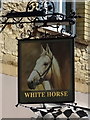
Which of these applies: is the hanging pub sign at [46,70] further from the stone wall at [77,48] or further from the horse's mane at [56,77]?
the stone wall at [77,48]

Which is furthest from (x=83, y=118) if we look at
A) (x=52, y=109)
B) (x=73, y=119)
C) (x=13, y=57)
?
(x=13, y=57)

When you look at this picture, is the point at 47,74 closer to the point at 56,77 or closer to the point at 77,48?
the point at 56,77

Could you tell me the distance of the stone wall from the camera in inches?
416

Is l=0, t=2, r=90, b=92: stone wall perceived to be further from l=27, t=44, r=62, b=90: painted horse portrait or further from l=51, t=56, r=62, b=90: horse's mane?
l=51, t=56, r=62, b=90: horse's mane

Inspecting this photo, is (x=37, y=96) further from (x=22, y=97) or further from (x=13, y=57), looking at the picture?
(x=13, y=57)

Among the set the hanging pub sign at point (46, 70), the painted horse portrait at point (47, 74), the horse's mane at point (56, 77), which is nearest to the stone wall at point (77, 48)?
the hanging pub sign at point (46, 70)

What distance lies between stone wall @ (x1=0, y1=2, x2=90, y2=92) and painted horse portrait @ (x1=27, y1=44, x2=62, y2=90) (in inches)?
88.8

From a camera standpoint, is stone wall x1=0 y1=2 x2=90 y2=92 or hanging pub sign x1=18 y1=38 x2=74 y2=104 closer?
hanging pub sign x1=18 y1=38 x2=74 y2=104

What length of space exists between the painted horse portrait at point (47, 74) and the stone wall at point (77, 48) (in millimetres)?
2256

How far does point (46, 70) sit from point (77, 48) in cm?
474

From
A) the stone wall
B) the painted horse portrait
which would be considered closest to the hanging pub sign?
the painted horse portrait

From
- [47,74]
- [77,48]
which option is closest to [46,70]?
[47,74]

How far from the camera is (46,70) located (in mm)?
8211

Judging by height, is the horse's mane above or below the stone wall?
below
